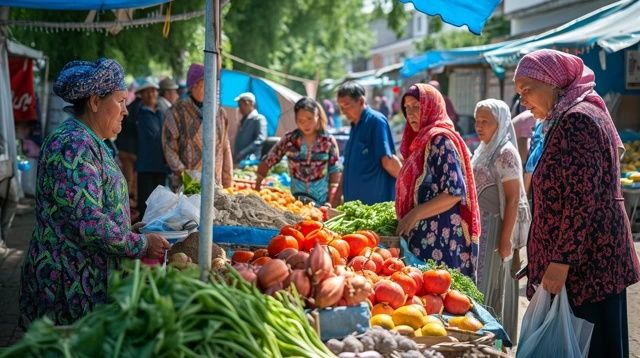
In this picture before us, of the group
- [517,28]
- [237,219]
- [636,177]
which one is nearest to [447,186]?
[237,219]

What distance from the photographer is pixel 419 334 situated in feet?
10.5

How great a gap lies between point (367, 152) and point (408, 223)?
6.55ft

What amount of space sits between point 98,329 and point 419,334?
142 cm

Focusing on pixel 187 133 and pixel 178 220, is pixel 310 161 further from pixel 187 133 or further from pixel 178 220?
pixel 178 220

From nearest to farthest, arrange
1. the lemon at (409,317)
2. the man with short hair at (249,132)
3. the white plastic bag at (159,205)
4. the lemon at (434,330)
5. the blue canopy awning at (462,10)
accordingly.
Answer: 1. the lemon at (434,330)
2. the lemon at (409,317)
3. the blue canopy awning at (462,10)
4. the white plastic bag at (159,205)
5. the man with short hair at (249,132)

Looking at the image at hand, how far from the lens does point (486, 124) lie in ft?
18.1

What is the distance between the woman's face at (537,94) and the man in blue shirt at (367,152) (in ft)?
8.85

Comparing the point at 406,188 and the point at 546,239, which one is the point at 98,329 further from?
the point at 406,188

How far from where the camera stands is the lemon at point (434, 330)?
3.16 meters

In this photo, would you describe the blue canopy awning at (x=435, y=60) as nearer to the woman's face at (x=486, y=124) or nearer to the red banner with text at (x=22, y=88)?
the red banner with text at (x=22, y=88)

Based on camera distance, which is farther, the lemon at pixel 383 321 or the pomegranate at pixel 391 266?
the pomegranate at pixel 391 266

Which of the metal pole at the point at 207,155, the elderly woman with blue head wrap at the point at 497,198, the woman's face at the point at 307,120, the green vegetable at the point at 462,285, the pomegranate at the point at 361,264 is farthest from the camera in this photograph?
the woman's face at the point at 307,120

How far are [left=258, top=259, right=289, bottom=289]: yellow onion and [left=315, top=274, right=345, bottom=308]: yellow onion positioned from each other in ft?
0.50

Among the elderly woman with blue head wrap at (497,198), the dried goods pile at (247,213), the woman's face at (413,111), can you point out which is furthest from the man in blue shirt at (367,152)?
the woman's face at (413,111)
